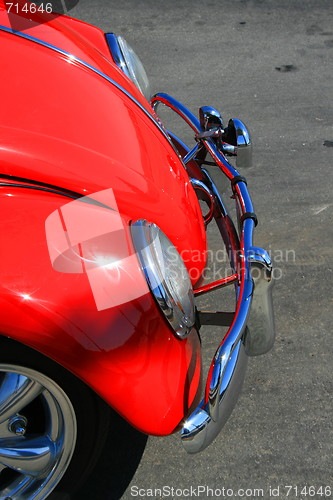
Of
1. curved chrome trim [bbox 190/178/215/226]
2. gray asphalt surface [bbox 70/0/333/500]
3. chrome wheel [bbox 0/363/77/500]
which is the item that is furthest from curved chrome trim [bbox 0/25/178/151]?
chrome wheel [bbox 0/363/77/500]

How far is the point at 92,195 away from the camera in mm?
1992

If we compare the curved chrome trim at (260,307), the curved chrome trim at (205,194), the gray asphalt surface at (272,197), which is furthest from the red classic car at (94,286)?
the gray asphalt surface at (272,197)

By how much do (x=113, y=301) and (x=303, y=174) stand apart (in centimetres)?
221

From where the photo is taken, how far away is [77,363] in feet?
5.80

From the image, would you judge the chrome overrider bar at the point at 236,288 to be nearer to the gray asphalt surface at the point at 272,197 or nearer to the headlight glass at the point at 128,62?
the headlight glass at the point at 128,62

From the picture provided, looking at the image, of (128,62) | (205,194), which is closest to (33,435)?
(205,194)

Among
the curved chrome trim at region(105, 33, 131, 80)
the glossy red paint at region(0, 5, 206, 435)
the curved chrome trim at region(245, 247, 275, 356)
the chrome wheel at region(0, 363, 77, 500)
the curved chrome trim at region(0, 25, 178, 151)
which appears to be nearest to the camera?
the glossy red paint at region(0, 5, 206, 435)

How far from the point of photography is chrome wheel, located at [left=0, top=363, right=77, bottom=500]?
1911 millimetres

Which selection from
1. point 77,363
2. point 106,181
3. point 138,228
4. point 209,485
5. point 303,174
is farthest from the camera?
point 303,174

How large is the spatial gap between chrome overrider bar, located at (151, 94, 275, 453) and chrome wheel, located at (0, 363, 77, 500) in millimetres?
414

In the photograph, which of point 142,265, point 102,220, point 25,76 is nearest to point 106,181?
point 102,220

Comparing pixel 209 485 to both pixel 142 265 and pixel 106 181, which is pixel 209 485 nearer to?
pixel 142 265
